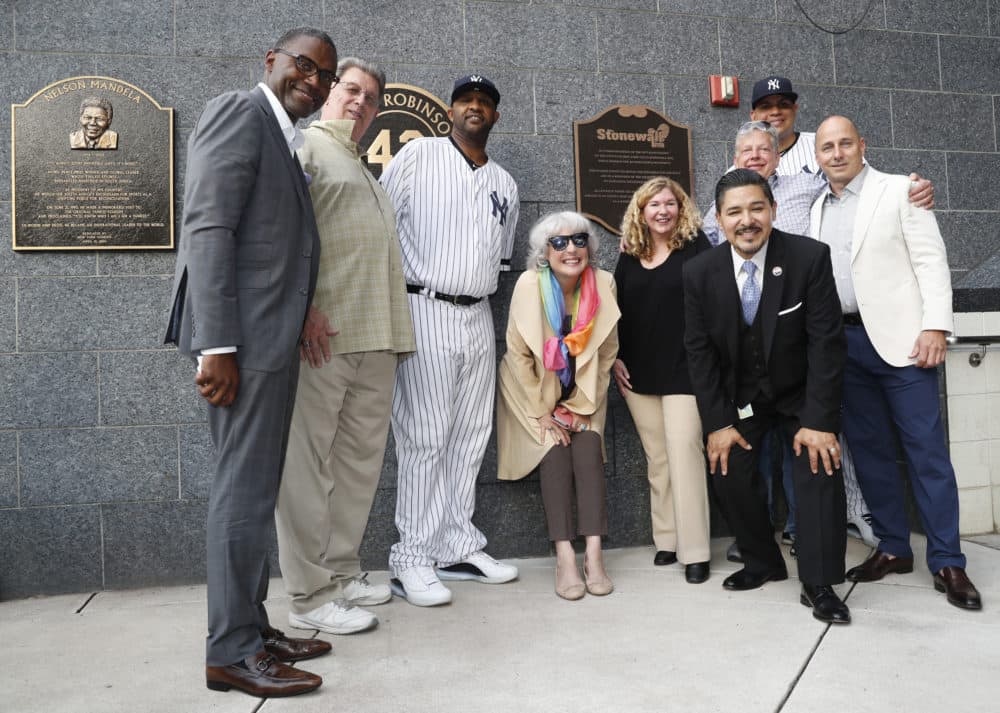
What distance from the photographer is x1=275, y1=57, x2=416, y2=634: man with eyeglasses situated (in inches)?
108

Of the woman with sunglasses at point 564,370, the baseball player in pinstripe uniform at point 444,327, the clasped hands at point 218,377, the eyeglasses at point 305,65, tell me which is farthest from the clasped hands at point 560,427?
the eyeglasses at point 305,65

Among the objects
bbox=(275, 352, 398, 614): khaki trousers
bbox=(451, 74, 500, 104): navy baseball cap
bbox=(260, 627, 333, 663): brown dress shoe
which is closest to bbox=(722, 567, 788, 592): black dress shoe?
bbox=(275, 352, 398, 614): khaki trousers

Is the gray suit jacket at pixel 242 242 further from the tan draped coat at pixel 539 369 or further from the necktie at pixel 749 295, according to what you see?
the necktie at pixel 749 295

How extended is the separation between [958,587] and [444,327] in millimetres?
2143

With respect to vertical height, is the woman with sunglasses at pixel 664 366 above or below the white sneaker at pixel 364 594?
above

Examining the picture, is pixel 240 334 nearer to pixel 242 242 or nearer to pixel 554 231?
pixel 242 242

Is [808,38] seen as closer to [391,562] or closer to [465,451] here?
[465,451]

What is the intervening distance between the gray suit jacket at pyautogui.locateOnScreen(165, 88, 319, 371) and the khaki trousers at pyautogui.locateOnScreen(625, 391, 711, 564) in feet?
5.61

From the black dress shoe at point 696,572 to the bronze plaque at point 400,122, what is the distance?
2.27 meters

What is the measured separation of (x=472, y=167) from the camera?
3.43 metres

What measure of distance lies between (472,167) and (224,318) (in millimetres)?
1584

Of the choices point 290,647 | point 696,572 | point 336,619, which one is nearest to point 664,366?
point 696,572

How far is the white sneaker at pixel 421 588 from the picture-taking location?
10.1 ft

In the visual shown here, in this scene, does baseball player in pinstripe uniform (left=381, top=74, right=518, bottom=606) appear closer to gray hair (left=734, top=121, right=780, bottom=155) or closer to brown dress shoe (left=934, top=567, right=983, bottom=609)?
gray hair (left=734, top=121, right=780, bottom=155)
